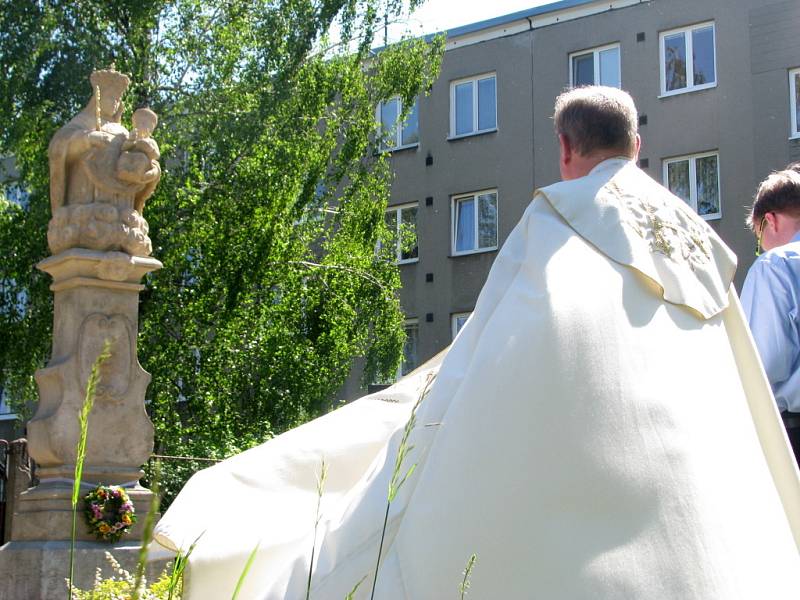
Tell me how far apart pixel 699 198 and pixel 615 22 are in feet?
14.6

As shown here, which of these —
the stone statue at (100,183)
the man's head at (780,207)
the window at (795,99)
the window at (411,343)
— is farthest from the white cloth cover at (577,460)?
the window at (411,343)

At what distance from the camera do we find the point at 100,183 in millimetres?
9531

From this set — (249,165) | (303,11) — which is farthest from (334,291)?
(303,11)

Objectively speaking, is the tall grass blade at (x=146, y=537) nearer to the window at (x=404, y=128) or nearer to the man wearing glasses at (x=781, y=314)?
the man wearing glasses at (x=781, y=314)

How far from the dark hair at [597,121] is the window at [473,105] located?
2566cm

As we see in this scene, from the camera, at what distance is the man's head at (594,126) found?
13.1ft

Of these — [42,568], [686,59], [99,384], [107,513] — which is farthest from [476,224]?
[42,568]

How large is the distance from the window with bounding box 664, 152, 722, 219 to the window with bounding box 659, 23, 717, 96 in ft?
4.89

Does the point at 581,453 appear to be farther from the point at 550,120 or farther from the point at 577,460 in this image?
the point at 550,120

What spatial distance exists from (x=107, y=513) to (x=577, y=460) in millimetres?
6338

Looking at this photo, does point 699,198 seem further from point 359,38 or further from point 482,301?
point 482,301

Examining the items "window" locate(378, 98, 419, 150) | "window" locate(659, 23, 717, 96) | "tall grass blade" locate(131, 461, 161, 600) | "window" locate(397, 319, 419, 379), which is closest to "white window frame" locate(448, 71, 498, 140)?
"window" locate(378, 98, 419, 150)

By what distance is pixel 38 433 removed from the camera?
917cm

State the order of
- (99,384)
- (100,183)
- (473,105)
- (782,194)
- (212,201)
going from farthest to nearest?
(473,105) → (212,201) → (100,183) → (99,384) → (782,194)
